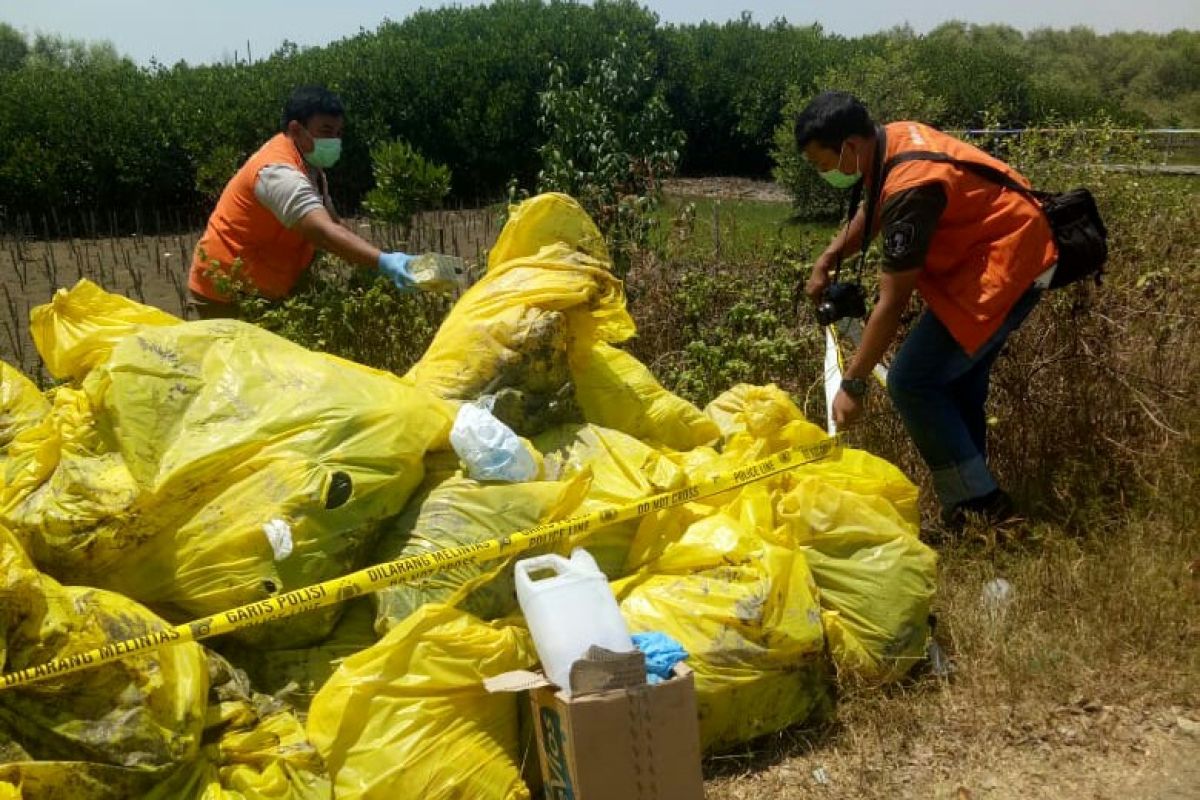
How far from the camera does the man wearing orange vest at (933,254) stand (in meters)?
3.07

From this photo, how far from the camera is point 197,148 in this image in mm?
11547

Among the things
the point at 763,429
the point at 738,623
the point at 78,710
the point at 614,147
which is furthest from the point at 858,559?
the point at 614,147

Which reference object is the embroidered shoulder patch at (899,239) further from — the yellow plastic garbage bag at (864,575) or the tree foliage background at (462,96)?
the tree foliage background at (462,96)

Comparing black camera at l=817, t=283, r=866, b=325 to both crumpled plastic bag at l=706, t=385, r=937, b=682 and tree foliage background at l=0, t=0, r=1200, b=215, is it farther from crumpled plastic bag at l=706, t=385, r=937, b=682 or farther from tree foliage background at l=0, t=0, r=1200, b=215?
tree foliage background at l=0, t=0, r=1200, b=215

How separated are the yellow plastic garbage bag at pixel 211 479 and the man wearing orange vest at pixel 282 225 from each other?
3.25 ft

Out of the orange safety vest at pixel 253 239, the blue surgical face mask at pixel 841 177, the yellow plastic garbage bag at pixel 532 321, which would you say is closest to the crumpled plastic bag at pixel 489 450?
the yellow plastic garbage bag at pixel 532 321

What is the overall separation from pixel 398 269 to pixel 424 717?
1.75 m

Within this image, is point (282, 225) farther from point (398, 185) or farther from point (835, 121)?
point (398, 185)

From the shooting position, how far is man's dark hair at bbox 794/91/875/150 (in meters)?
3.14

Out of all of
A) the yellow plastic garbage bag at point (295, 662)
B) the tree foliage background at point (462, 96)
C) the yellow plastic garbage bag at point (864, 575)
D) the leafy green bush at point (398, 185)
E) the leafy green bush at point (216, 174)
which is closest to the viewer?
the yellow plastic garbage bag at point (295, 662)

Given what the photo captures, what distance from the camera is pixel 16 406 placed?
114 inches

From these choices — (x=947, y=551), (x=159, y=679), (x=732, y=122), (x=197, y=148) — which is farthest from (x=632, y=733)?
(x=732, y=122)

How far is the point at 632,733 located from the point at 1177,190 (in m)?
4.86

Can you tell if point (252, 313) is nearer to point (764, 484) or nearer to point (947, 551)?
point (764, 484)
